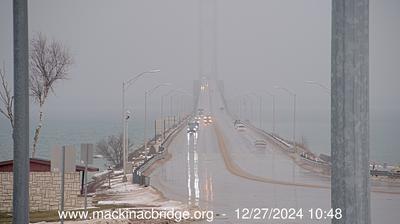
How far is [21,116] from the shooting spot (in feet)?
10.8

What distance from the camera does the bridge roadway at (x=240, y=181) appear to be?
19375mm

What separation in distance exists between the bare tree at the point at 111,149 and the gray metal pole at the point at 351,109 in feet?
131

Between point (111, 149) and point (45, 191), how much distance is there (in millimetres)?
28897

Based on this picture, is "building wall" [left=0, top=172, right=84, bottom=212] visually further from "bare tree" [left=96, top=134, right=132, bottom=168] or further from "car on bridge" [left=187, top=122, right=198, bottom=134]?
"car on bridge" [left=187, top=122, right=198, bottom=134]

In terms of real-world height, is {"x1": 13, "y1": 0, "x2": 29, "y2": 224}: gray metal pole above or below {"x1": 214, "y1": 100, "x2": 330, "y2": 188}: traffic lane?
above

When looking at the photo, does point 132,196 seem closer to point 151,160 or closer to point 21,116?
point 151,160

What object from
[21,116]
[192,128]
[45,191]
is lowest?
[45,191]

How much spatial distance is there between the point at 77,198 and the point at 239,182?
1341 centimetres

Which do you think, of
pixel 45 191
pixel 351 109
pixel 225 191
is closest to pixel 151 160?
pixel 225 191

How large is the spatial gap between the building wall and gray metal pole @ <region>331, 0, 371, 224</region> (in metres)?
14.4

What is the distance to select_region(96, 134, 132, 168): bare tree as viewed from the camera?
140 feet

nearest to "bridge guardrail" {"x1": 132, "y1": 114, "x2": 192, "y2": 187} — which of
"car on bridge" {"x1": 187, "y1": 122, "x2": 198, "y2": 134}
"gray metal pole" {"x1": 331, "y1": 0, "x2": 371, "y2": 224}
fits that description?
"car on bridge" {"x1": 187, "y1": 122, "x2": 198, "y2": 134}

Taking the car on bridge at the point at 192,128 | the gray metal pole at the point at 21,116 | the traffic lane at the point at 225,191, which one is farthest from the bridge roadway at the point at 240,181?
the gray metal pole at the point at 21,116

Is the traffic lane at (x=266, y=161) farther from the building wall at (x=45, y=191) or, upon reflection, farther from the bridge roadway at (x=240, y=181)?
the building wall at (x=45, y=191)
